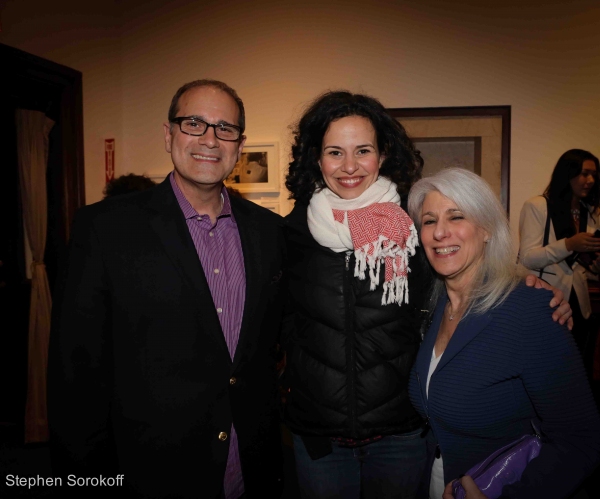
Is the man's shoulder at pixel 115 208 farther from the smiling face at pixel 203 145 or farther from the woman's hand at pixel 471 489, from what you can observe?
the woman's hand at pixel 471 489

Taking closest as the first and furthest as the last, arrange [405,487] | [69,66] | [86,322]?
[86,322] < [405,487] < [69,66]

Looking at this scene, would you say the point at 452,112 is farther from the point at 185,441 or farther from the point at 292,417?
the point at 185,441

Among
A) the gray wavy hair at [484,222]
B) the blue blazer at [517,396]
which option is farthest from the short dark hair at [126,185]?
the blue blazer at [517,396]

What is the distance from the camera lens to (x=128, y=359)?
1.42 meters

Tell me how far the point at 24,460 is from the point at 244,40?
3.69 m

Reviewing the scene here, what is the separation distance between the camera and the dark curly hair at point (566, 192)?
325 cm

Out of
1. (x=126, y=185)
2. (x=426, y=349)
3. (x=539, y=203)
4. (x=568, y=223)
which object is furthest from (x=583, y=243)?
(x=126, y=185)

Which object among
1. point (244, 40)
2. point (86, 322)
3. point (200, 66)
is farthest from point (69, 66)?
point (86, 322)

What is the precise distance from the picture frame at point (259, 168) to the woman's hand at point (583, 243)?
2.28 m

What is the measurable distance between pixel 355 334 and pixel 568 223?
246 centimetres

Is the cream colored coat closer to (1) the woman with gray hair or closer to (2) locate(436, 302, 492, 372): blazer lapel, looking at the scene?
(1) the woman with gray hair

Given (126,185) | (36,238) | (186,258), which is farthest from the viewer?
(36,238)

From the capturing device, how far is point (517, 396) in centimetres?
135

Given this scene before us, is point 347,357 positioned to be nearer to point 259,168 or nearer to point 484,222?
point 484,222
